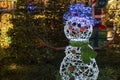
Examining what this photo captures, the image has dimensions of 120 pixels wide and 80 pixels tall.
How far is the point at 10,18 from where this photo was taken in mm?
7785

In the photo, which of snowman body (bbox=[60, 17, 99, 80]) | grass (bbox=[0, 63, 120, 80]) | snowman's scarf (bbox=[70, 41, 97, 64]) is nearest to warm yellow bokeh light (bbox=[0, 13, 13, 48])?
grass (bbox=[0, 63, 120, 80])

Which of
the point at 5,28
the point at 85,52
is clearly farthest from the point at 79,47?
the point at 5,28

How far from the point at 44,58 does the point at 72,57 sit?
2601 mm

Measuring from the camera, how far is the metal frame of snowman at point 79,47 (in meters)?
4.87

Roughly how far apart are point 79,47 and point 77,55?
0.26 m

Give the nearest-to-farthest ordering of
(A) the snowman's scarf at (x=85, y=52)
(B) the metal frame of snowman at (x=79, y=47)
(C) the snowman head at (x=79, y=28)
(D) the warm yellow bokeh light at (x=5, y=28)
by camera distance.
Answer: (A) the snowman's scarf at (x=85, y=52)
(B) the metal frame of snowman at (x=79, y=47)
(C) the snowman head at (x=79, y=28)
(D) the warm yellow bokeh light at (x=5, y=28)

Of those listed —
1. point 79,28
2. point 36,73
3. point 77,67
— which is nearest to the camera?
point 79,28

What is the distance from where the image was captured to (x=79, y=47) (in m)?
4.88

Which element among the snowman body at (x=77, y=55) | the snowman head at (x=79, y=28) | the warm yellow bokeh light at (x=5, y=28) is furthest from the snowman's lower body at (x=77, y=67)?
the warm yellow bokeh light at (x=5, y=28)

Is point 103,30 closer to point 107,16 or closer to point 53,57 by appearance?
point 107,16

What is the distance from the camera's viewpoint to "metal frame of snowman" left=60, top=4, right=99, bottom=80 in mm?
4867

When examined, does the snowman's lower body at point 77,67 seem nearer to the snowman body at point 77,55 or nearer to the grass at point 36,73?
the snowman body at point 77,55

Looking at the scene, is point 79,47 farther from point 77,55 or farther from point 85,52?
point 77,55

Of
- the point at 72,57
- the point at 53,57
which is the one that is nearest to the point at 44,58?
the point at 53,57
